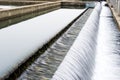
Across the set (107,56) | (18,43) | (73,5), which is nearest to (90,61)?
(107,56)

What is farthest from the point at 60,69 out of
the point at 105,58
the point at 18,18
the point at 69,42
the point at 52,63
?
the point at 18,18

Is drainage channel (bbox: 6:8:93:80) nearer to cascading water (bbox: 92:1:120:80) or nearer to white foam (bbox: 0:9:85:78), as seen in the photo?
white foam (bbox: 0:9:85:78)

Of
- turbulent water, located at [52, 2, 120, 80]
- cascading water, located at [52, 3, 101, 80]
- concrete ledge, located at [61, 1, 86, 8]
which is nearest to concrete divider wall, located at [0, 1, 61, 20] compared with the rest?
concrete ledge, located at [61, 1, 86, 8]

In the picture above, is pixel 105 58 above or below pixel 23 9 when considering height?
below

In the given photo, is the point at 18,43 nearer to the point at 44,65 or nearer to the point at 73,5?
the point at 44,65

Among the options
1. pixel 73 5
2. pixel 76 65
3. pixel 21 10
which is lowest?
pixel 76 65

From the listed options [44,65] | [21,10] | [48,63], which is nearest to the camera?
[44,65]

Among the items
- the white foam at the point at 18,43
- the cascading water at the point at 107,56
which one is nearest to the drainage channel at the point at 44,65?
the white foam at the point at 18,43

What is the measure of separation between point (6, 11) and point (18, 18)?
1014 mm

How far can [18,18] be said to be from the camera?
9438 millimetres

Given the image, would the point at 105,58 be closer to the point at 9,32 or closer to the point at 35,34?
the point at 35,34

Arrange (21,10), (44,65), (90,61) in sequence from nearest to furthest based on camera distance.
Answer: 1. (44,65)
2. (90,61)
3. (21,10)

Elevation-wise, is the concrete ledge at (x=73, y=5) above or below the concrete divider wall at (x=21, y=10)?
below

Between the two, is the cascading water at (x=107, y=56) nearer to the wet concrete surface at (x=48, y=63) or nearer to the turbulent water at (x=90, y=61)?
the turbulent water at (x=90, y=61)
